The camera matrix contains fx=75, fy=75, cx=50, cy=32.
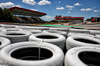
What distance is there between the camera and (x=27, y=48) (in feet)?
8.68

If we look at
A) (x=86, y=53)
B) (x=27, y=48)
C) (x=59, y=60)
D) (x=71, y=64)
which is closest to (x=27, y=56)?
(x=27, y=48)

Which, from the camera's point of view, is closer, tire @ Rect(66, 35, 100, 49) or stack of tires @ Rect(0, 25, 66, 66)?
stack of tires @ Rect(0, 25, 66, 66)

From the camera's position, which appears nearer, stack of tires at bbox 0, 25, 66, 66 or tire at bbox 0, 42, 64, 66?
stack of tires at bbox 0, 25, 66, 66

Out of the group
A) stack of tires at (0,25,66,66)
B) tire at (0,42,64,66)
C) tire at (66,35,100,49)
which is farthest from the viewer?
tire at (66,35,100,49)

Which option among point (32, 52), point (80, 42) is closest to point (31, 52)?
point (32, 52)

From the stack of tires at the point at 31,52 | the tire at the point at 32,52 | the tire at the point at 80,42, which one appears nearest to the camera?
the stack of tires at the point at 31,52

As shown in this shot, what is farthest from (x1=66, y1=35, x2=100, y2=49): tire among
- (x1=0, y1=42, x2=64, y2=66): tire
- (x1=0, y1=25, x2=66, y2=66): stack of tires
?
(x1=0, y1=42, x2=64, y2=66): tire

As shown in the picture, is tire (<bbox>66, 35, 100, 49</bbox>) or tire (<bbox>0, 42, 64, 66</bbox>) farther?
tire (<bbox>66, 35, 100, 49</bbox>)

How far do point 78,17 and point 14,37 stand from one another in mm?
72180

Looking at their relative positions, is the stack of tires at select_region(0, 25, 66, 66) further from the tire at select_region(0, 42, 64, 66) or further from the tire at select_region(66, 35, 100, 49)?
the tire at select_region(66, 35, 100, 49)

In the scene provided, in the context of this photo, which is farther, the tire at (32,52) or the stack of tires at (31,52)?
the tire at (32,52)

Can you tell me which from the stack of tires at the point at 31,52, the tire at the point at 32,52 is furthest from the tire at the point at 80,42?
the tire at the point at 32,52

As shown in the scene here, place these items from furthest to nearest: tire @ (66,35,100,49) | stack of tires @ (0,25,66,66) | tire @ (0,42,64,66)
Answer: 1. tire @ (66,35,100,49)
2. tire @ (0,42,64,66)
3. stack of tires @ (0,25,66,66)

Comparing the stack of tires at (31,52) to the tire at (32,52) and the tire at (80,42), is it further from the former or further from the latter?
the tire at (80,42)
